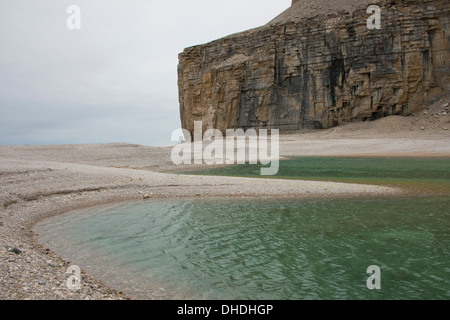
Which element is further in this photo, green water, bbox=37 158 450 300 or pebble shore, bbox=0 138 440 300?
green water, bbox=37 158 450 300

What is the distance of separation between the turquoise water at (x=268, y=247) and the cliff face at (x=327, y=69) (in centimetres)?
3386

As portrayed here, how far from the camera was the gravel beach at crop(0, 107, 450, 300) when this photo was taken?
15.7ft

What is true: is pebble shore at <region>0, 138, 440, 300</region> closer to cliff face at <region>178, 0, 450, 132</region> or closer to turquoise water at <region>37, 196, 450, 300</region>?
turquoise water at <region>37, 196, 450, 300</region>

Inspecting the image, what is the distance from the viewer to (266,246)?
6.70 meters

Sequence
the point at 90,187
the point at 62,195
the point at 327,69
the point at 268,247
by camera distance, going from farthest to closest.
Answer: the point at 327,69, the point at 90,187, the point at 62,195, the point at 268,247

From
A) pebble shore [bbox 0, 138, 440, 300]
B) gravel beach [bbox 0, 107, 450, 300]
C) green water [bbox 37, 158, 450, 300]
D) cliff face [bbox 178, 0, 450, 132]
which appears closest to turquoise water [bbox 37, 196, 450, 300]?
green water [bbox 37, 158, 450, 300]

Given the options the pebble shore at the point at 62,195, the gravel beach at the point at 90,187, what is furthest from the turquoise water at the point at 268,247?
the gravel beach at the point at 90,187

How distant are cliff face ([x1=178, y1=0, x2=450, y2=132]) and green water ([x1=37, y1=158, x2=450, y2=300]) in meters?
33.2

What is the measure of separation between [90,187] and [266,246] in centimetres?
949

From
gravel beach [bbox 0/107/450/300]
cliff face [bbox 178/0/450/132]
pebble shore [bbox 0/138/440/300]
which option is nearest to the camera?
pebble shore [bbox 0/138/440/300]

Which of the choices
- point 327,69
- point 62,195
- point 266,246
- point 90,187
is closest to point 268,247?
point 266,246

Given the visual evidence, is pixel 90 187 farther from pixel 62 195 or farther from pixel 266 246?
pixel 266 246
